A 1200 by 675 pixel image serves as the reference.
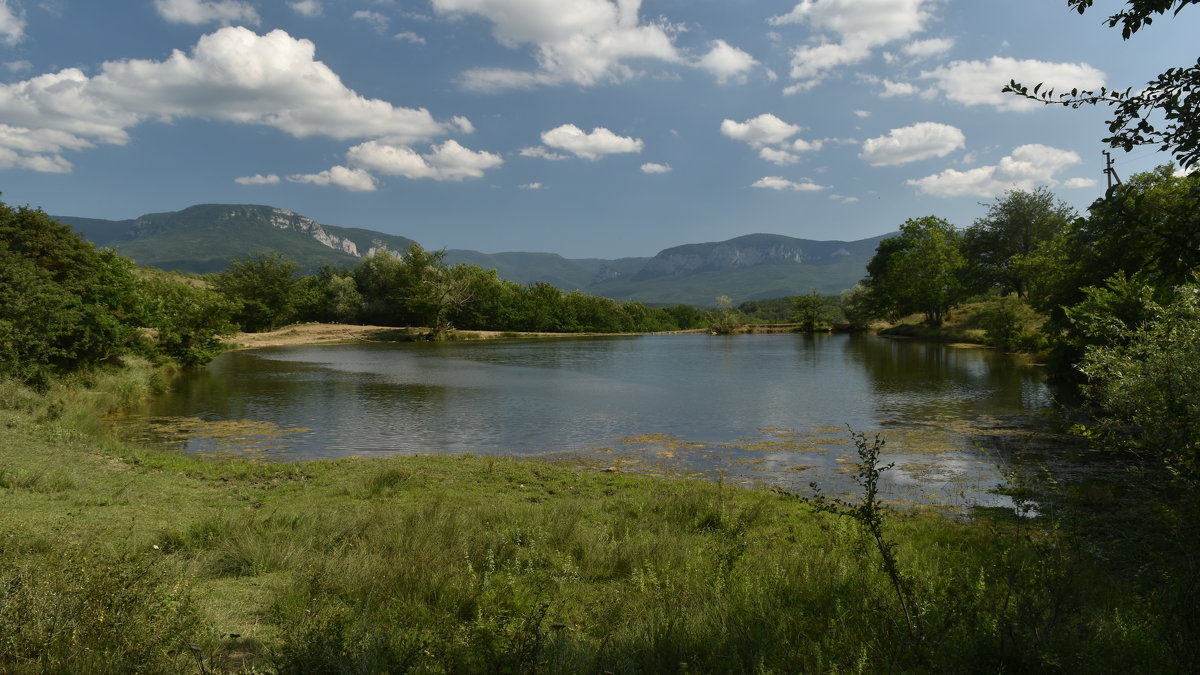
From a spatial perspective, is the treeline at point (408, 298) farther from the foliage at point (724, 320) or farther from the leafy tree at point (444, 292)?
the foliage at point (724, 320)

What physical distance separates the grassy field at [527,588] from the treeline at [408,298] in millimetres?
68976

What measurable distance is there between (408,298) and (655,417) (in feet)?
204

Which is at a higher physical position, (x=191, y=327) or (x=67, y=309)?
→ (x=67, y=309)

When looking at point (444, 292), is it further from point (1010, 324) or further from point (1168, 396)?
point (1168, 396)

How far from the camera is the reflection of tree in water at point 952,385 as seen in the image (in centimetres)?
2056

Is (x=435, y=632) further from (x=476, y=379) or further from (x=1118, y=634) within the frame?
(x=476, y=379)

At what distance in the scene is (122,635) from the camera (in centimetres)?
371

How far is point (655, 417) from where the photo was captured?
20.7 metres

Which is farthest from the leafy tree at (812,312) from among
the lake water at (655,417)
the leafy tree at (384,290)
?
the leafy tree at (384,290)

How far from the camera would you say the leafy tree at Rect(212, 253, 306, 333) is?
76.9m

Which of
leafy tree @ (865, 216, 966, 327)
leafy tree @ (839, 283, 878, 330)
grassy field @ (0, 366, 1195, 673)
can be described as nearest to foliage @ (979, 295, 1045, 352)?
leafy tree @ (865, 216, 966, 327)

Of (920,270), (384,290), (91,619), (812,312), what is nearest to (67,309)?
(91,619)

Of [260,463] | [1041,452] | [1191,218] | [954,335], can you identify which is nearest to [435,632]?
[1191,218]

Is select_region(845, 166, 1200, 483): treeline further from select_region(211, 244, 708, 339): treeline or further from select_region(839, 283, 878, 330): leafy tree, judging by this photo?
select_region(211, 244, 708, 339): treeline
